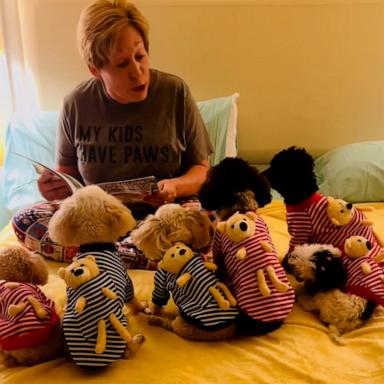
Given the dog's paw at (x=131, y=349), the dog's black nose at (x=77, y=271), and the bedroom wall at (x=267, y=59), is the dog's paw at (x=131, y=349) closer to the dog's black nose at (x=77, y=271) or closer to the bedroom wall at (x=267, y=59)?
the dog's black nose at (x=77, y=271)

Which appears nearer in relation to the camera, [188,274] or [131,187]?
[188,274]

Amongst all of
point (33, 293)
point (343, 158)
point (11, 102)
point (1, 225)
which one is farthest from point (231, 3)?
point (33, 293)

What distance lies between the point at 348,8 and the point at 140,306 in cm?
157

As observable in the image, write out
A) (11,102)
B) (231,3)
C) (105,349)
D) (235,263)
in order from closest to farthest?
1. (105,349)
2. (235,263)
3. (231,3)
4. (11,102)

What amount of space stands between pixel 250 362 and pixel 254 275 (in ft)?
0.55

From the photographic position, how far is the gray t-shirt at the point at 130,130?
151cm

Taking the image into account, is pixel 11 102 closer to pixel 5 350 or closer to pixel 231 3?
pixel 231 3

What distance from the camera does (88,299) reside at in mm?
930

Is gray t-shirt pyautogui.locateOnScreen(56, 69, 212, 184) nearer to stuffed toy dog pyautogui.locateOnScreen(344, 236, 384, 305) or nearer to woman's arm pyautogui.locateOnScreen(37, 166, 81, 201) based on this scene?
woman's arm pyautogui.locateOnScreen(37, 166, 81, 201)

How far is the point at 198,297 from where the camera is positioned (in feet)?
3.32

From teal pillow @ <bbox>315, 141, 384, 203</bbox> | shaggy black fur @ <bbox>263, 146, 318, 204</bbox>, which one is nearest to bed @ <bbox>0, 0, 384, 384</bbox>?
teal pillow @ <bbox>315, 141, 384, 203</bbox>

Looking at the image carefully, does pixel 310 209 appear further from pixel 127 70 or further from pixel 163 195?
pixel 127 70

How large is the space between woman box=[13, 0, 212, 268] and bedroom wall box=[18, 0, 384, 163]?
618mm

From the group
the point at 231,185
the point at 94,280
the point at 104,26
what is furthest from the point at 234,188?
the point at 104,26
